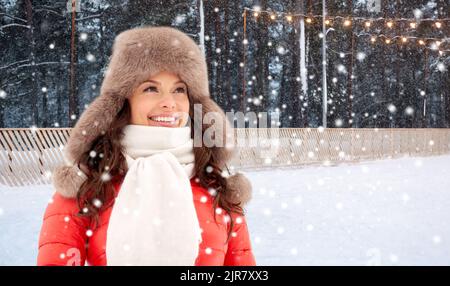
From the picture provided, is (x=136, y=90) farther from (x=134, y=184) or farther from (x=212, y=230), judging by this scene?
(x=212, y=230)

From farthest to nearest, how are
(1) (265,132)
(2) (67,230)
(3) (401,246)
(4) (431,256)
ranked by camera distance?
(1) (265,132) < (3) (401,246) < (4) (431,256) < (2) (67,230)

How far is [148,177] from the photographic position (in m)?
1.58

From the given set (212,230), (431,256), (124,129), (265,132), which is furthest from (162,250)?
(265,132)

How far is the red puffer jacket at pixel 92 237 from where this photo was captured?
1.49m

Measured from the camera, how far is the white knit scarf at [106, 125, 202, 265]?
4.95 ft

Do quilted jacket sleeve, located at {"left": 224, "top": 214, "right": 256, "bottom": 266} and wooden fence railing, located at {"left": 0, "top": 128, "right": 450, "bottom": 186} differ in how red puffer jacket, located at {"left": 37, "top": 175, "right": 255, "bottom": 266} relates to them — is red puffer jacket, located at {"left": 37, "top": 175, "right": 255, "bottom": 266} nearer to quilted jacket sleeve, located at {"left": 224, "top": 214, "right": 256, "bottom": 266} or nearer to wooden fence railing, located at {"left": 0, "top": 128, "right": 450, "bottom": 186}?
quilted jacket sleeve, located at {"left": 224, "top": 214, "right": 256, "bottom": 266}

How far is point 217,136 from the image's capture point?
78.9 inches

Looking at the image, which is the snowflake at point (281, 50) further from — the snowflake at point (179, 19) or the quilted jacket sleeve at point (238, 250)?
the quilted jacket sleeve at point (238, 250)

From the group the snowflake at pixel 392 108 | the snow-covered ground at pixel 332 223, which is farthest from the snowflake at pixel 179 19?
the snowflake at pixel 392 108

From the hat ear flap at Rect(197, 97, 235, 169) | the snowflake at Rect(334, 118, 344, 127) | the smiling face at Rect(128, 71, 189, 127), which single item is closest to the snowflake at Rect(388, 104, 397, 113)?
the snowflake at Rect(334, 118, 344, 127)

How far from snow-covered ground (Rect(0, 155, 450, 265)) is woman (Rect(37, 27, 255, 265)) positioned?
2.28m

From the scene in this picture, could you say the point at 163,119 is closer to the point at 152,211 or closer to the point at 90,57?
the point at 152,211

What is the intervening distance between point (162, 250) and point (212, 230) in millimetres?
253

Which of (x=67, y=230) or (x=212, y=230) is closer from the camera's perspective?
(x=67, y=230)
